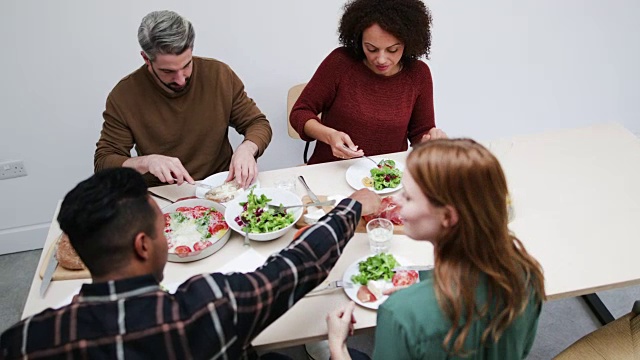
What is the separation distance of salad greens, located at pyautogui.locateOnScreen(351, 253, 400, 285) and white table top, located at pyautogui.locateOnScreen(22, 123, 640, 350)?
7 cm

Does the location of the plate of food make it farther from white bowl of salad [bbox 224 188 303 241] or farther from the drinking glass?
white bowl of salad [bbox 224 188 303 241]

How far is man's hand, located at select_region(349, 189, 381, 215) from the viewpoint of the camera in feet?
5.56

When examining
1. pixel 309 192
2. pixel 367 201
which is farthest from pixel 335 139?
pixel 367 201

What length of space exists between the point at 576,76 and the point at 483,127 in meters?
0.66

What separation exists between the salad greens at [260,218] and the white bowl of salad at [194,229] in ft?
0.22

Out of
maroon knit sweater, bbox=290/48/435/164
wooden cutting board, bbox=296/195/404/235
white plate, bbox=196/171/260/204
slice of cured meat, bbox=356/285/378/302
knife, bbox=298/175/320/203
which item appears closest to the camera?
slice of cured meat, bbox=356/285/378/302

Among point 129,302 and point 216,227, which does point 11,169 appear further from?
point 129,302

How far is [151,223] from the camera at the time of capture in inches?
45.6

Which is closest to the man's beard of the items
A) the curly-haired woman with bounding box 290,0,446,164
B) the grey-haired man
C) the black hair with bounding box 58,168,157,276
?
the grey-haired man

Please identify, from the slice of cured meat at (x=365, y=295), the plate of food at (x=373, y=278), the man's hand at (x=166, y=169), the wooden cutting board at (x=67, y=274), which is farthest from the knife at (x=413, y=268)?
the wooden cutting board at (x=67, y=274)

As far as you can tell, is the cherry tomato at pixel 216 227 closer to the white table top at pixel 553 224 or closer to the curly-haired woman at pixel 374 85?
the white table top at pixel 553 224

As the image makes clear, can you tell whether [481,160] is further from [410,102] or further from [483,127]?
[483,127]

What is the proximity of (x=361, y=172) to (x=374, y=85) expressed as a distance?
457 millimetres

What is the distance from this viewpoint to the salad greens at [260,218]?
5.54ft
